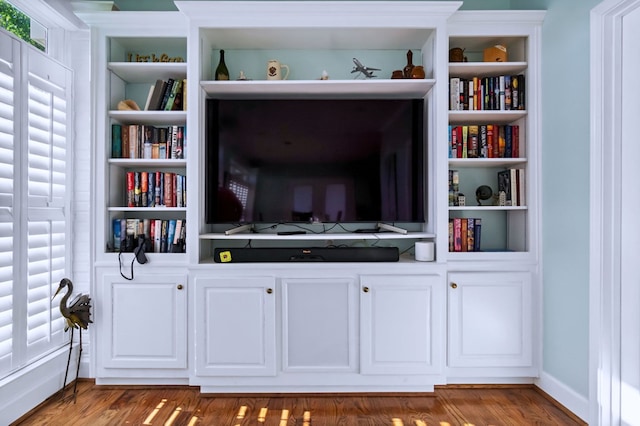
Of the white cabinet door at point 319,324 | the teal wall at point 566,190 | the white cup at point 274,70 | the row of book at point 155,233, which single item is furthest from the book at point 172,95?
the teal wall at point 566,190

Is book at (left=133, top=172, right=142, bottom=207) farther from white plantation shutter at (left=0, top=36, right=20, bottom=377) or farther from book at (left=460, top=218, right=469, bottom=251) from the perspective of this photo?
book at (left=460, top=218, right=469, bottom=251)

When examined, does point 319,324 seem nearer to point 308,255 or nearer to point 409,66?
point 308,255

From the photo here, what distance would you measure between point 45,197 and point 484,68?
270 centimetres

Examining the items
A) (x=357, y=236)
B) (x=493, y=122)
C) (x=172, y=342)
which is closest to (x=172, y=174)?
(x=172, y=342)

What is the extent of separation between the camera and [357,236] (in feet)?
7.90

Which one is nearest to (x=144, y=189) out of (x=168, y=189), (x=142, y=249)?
(x=168, y=189)

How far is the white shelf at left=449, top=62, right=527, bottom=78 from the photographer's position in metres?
2.48

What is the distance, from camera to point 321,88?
252 centimetres

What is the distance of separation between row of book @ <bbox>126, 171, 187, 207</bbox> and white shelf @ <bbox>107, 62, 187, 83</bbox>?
0.64 meters

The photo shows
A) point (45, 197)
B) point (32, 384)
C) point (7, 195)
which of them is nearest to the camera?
point (7, 195)

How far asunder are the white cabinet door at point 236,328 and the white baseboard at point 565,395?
1.58 meters

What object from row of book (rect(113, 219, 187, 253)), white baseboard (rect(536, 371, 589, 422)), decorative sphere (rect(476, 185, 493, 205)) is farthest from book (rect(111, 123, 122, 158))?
white baseboard (rect(536, 371, 589, 422))

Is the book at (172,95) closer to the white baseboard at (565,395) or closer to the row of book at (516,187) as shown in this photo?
the row of book at (516,187)

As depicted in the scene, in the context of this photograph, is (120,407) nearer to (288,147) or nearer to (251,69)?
(288,147)
